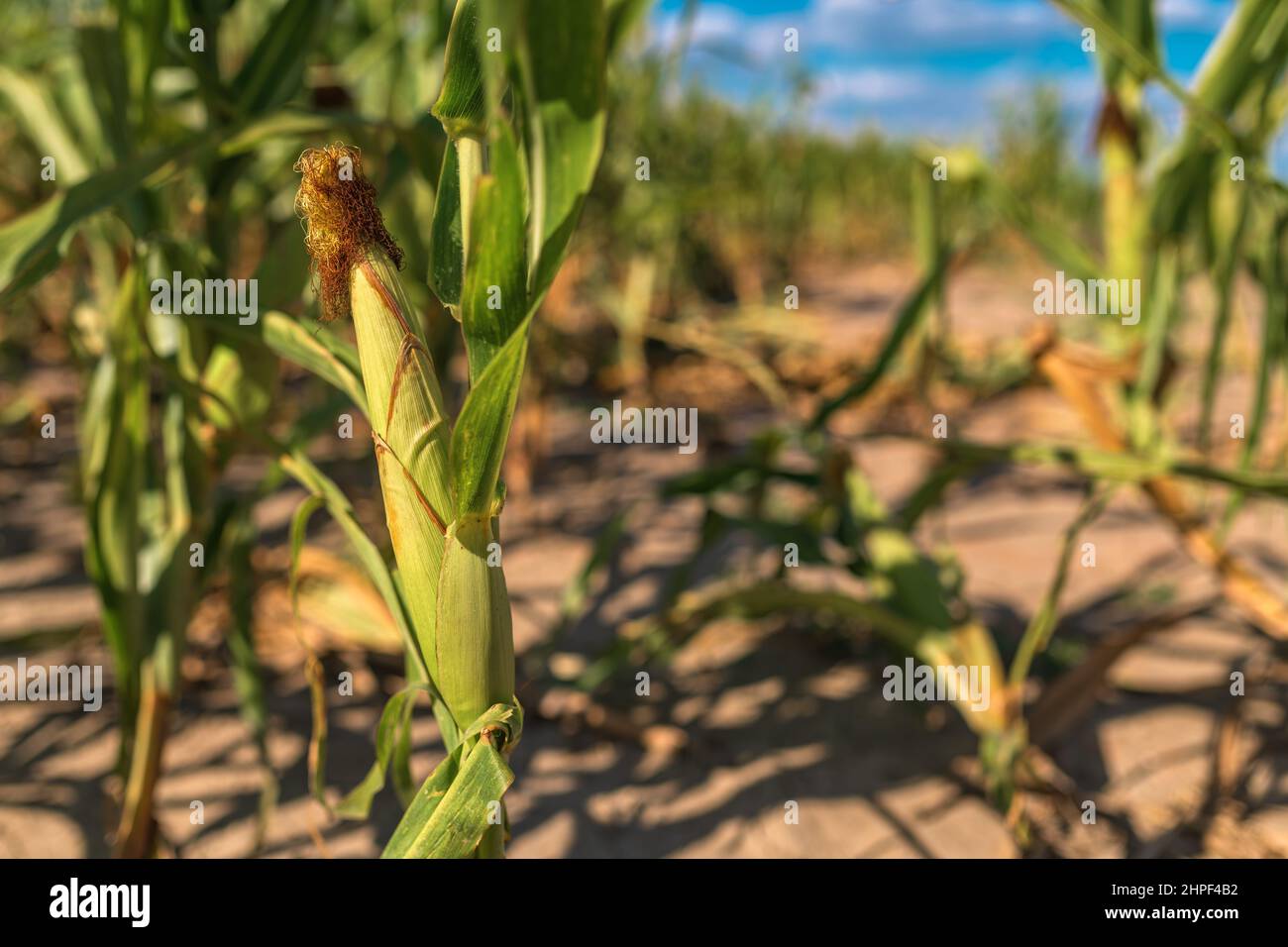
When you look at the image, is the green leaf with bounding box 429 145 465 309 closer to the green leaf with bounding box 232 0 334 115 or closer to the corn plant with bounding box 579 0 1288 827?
the green leaf with bounding box 232 0 334 115

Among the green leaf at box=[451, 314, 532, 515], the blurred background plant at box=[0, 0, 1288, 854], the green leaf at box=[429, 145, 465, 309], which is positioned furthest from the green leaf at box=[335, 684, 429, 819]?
the green leaf at box=[429, 145, 465, 309]

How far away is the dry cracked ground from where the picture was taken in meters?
1.12

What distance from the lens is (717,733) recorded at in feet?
4.39

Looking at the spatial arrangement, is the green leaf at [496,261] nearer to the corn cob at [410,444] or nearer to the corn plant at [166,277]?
the corn cob at [410,444]

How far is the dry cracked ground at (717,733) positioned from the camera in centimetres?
112

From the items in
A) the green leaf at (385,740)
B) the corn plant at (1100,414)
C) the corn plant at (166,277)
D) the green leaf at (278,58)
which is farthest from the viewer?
the corn plant at (1100,414)

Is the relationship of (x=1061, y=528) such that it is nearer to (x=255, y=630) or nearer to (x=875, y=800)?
(x=875, y=800)

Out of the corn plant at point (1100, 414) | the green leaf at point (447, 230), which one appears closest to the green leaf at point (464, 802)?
the green leaf at point (447, 230)

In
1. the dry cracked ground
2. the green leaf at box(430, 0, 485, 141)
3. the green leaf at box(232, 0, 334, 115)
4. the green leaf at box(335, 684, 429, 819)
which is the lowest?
the dry cracked ground

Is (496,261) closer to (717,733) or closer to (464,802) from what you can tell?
(464,802)

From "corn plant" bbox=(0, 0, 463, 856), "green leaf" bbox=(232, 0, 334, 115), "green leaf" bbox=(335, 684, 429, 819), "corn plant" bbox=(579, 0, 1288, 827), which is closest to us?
"green leaf" bbox=(335, 684, 429, 819)
